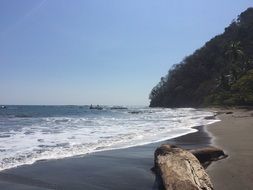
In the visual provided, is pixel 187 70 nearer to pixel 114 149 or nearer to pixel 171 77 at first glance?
pixel 171 77

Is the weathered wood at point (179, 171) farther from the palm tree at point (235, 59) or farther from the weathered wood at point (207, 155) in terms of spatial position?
the palm tree at point (235, 59)

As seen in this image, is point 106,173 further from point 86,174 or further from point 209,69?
point 209,69

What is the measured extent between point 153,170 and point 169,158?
1.30 m

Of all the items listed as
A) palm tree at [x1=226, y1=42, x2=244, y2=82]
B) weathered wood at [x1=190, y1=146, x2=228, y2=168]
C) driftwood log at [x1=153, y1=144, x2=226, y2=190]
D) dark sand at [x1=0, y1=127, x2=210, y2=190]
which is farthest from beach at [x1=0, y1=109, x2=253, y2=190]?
palm tree at [x1=226, y1=42, x2=244, y2=82]

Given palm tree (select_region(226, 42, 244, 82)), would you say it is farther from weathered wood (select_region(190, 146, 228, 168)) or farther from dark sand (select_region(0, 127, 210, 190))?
dark sand (select_region(0, 127, 210, 190))

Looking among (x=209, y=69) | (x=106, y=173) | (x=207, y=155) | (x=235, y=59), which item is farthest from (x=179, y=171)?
(x=209, y=69)

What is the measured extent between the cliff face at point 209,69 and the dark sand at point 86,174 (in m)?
73.1

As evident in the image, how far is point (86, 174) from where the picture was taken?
30.9ft

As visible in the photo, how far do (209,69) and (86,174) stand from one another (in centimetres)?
11061

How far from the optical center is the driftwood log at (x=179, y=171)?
6.88 meters

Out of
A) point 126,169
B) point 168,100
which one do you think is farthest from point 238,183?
point 168,100

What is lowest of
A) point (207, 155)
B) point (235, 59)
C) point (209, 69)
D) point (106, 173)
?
point (106, 173)

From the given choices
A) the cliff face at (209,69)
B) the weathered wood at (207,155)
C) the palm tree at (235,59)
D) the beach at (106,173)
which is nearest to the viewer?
the beach at (106,173)

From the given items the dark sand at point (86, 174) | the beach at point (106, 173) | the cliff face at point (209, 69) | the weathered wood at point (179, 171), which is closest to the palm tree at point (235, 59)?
the cliff face at point (209, 69)
